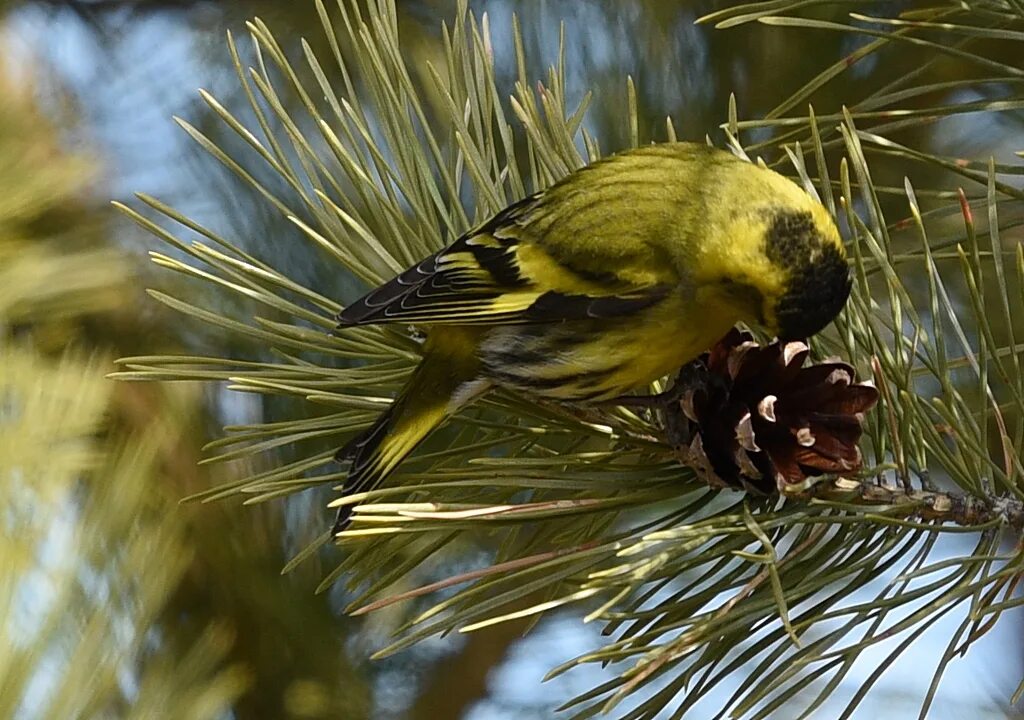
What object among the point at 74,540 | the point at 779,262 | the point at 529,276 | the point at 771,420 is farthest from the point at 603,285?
the point at 74,540

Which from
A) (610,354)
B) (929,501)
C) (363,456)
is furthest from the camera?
(610,354)

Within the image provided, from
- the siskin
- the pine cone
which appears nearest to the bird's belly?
the siskin

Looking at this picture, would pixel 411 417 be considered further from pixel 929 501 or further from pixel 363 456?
pixel 929 501

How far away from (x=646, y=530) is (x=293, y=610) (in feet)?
1.36

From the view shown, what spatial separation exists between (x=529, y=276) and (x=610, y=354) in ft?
0.29

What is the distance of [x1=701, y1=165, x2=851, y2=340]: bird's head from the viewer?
0.76 metres

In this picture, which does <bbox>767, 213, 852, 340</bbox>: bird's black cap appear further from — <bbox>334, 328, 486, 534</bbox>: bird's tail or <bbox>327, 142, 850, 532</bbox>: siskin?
<bbox>334, 328, 486, 534</bbox>: bird's tail

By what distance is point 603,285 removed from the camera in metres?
0.95

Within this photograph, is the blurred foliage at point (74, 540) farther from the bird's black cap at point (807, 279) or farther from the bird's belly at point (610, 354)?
the bird's black cap at point (807, 279)

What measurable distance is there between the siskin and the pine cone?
0.14 feet

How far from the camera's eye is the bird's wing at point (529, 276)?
0.86 m

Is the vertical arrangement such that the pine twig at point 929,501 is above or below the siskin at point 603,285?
below

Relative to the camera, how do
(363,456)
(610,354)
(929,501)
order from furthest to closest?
(610,354), (363,456), (929,501)

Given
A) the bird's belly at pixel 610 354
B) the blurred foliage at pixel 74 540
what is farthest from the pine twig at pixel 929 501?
the blurred foliage at pixel 74 540
